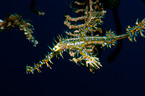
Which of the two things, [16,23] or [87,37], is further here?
[87,37]

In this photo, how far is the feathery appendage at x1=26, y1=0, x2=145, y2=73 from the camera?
2.63 meters

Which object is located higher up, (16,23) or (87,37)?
(16,23)

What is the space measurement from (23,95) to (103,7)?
7.02 meters

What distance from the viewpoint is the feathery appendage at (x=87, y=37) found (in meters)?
2.63

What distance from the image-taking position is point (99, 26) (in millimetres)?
2934

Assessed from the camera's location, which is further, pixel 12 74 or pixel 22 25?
pixel 12 74

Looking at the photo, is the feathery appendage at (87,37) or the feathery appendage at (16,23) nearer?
the feathery appendage at (16,23)

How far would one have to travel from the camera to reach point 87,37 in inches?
106

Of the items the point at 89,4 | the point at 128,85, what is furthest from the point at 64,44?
the point at 128,85

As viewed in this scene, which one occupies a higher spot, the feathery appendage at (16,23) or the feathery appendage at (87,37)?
the feathery appendage at (16,23)

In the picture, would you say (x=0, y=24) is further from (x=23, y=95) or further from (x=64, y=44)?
(x=23, y=95)

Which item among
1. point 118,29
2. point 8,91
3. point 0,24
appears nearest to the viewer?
point 0,24

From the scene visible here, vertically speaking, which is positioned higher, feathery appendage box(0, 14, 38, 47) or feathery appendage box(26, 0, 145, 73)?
feathery appendage box(0, 14, 38, 47)

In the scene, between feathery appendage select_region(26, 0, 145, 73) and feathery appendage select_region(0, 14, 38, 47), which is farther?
feathery appendage select_region(26, 0, 145, 73)
